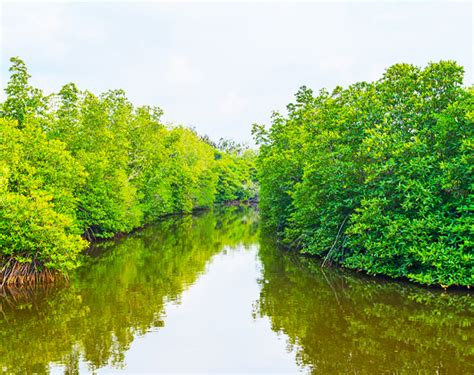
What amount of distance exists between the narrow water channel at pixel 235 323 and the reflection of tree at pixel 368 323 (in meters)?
0.03

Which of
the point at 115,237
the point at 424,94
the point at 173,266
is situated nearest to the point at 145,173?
the point at 115,237

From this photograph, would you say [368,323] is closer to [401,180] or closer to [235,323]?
[235,323]

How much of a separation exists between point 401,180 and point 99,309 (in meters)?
12.0

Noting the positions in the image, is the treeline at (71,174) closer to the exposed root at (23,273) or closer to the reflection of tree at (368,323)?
the exposed root at (23,273)

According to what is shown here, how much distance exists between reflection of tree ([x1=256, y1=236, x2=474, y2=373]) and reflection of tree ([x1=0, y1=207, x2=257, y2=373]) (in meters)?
4.03

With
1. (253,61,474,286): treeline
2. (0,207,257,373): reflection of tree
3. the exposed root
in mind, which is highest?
(253,61,474,286): treeline

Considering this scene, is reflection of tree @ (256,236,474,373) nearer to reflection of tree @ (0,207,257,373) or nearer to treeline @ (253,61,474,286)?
treeline @ (253,61,474,286)

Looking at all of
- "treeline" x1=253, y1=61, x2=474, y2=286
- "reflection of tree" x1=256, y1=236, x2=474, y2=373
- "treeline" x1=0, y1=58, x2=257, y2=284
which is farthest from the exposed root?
"treeline" x1=253, y1=61, x2=474, y2=286

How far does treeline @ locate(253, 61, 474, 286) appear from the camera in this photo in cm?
1486

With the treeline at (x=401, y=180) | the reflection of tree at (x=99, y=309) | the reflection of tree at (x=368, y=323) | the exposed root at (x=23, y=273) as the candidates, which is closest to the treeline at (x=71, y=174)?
the exposed root at (x=23, y=273)

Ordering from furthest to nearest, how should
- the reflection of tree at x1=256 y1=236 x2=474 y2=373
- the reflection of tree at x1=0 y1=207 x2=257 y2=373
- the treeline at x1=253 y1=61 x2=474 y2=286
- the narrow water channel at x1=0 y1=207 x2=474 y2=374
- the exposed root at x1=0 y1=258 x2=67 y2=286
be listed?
the exposed root at x1=0 y1=258 x2=67 y2=286
the treeline at x1=253 y1=61 x2=474 y2=286
the reflection of tree at x1=0 y1=207 x2=257 y2=373
the narrow water channel at x1=0 y1=207 x2=474 y2=374
the reflection of tree at x1=256 y1=236 x2=474 y2=373

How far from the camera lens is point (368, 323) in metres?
12.0

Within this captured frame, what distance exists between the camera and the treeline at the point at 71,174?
15532 mm

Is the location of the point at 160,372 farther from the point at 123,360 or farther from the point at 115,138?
the point at 115,138
